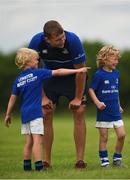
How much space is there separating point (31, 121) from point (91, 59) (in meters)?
45.2

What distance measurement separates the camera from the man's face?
1000 cm

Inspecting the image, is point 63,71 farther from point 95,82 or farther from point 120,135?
point 120,135

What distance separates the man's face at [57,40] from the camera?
10000 millimetres

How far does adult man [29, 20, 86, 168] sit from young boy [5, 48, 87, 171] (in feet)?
1.11

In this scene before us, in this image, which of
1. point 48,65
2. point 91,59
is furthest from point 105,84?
point 91,59

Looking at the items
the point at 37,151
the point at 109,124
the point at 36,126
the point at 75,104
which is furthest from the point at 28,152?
the point at 109,124

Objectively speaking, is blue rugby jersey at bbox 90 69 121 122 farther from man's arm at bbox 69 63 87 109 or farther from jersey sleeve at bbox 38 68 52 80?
jersey sleeve at bbox 38 68 52 80

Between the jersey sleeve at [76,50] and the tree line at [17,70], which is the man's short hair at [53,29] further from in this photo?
the tree line at [17,70]

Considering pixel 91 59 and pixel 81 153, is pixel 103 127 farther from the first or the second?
pixel 91 59

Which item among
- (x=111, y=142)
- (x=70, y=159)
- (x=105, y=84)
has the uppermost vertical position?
(x=105, y=84)

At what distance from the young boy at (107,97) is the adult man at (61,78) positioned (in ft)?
1.00

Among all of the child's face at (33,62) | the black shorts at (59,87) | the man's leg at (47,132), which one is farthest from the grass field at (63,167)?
the child's face at (33,62)

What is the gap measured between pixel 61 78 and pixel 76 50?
2.00 feet

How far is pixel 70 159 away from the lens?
1249cm
